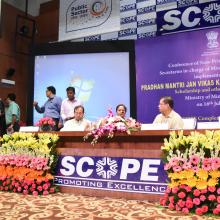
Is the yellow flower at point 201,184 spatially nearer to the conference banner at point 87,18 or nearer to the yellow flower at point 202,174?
the yellow flower at point 202,174

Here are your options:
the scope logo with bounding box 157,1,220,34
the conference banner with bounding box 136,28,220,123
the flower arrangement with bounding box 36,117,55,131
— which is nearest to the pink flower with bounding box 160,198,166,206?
the flower arrangement with bounding box 36,117,55,131

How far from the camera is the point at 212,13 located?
4.88 meters

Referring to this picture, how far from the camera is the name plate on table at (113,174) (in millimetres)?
2582

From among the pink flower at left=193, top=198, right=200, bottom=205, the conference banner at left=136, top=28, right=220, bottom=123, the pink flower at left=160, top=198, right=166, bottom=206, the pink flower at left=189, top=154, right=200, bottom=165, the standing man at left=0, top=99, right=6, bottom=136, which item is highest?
the conference banner at left=136, top=28, right=220, bottom=123

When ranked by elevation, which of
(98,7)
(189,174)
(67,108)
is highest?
(98,7)

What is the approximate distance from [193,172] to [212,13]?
10.7ft

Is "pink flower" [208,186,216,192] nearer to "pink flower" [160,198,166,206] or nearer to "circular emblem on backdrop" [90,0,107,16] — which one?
"pink flower" [160,198,166,206]

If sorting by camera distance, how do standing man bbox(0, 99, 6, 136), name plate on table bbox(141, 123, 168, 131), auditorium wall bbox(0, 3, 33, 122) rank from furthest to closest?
1. auditorium wall bbox(0, 3, 33, 122)
2. standing man bbox(0, 99, 6, 136)
3. name plate on table bbox(141, 123, 168, 131)

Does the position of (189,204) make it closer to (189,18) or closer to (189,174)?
(189,174)

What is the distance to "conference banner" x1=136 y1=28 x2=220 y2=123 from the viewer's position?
4844 millimetres

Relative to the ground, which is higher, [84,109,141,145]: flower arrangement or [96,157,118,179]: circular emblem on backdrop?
[84,109,141,145]: flower arrangement

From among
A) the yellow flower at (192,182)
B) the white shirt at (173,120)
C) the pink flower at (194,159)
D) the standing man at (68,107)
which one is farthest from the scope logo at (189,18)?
the yellow flower at (192,182)

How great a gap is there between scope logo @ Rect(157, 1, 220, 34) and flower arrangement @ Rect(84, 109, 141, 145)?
272cm

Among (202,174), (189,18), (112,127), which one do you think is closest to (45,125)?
(112,127)
